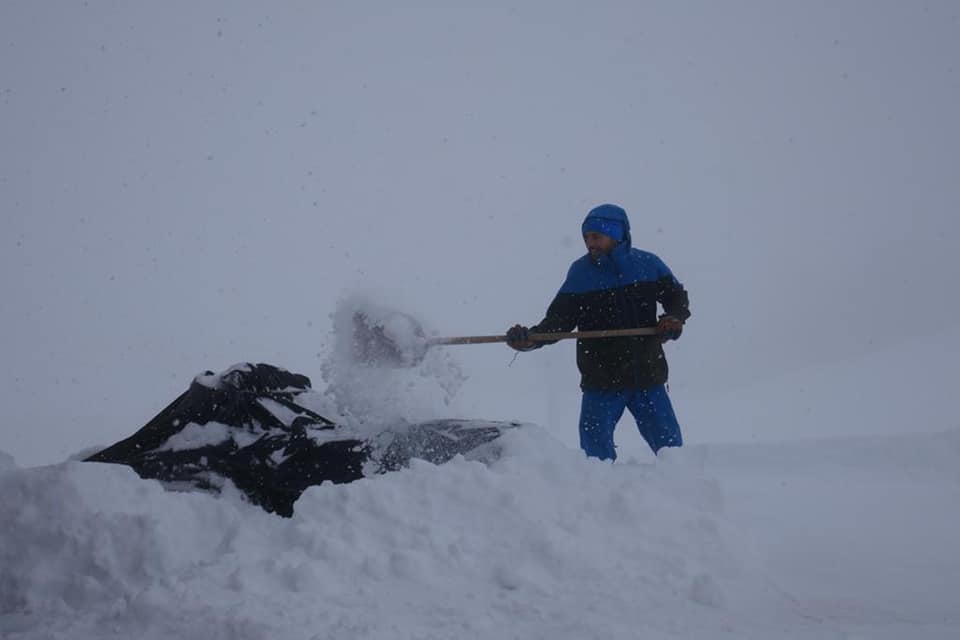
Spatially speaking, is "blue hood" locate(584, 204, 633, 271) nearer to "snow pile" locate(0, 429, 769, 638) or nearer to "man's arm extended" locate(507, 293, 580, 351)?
"man's arm extended" locate(507, 293, 580, 351)

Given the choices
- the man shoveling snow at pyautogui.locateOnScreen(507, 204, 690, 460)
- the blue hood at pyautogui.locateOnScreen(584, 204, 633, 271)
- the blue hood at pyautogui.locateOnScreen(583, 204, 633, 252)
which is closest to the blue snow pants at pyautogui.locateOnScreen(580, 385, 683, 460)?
the man shoveling snow at pyautogui.locateOnScreen(507, 204, 690, 460)

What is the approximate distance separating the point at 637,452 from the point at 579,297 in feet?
12.1

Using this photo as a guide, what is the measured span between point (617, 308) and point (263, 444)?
2109 millimetres

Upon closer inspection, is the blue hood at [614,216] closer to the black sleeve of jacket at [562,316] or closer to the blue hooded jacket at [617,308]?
the blue hooded jacket at [617,308]

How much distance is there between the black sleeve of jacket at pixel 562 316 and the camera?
439 cm

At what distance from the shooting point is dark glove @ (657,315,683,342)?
13.0 feet

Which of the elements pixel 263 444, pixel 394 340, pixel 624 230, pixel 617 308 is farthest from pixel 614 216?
pixel 263 444

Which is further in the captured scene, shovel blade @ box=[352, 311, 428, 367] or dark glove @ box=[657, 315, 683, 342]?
shovel blade @ box=[352, 311, 428, 367]

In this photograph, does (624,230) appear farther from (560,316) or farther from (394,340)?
(394,340)

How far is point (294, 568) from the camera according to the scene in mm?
2373

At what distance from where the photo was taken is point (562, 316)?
4.42 metres

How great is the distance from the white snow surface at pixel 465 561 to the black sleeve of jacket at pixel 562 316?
1.17m

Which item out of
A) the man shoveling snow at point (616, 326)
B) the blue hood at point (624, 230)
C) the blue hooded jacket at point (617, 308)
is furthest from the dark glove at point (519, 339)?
the blue hood at point (624, 230)

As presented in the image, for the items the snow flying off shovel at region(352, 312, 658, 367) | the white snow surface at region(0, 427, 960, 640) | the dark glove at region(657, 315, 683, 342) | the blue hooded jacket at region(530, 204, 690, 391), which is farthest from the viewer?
the snow flying off shovel at region(352, 312, 658, 367)
